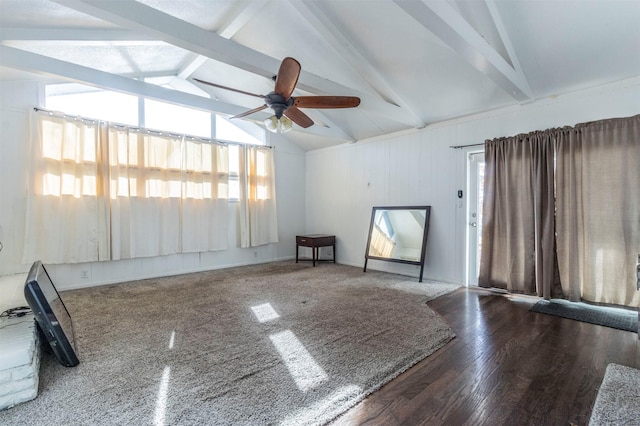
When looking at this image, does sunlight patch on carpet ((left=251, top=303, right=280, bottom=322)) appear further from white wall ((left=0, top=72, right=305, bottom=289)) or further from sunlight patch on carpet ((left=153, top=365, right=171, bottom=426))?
white wall ((left=0, top=72, right=305, bottom=289))

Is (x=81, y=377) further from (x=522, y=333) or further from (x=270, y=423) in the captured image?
(x=522, y=333)

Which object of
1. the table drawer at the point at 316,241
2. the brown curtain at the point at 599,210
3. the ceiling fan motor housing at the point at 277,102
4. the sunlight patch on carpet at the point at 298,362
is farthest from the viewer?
the table drawer at the point at 316,241

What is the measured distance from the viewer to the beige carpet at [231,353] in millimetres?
1667

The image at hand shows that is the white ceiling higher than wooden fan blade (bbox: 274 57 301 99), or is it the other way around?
the white ceiling

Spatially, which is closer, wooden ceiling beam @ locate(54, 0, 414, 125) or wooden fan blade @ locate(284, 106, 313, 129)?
wooden ceiling beam @ locate(54, 0, 414, 125)

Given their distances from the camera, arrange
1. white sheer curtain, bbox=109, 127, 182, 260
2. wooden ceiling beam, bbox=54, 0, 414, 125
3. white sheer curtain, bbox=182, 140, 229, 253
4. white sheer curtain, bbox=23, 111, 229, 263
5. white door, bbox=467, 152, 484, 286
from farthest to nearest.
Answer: white sheer curtain, bbox=182, 140, 229, 253
white sheer curtain, bbox=109, 127, 182, 260
white door, bbox=467, 152, 484, 286
white sheer curtain, bbox=23, 111, 229, 263
wooden ceiling beam, bbox=54, 0, 414, 125

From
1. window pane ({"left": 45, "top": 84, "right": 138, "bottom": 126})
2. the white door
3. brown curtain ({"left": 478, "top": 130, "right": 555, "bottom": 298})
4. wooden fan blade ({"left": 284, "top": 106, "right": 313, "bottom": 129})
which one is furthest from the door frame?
window pane ({"left": 45, "top": 84, "right": 138, "bottom": 126})

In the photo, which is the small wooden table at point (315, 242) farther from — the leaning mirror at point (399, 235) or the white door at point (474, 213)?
the white door at point (474, 213)

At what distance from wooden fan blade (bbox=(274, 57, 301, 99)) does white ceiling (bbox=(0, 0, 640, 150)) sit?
0.47 m

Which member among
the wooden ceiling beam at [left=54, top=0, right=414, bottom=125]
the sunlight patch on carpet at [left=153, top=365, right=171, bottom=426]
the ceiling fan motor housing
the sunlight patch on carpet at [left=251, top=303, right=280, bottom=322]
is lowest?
the sunlight patch on carpet at [left=153, top=365, right=171, bottom=426]

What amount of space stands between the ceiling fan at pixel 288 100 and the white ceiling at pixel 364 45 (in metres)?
0.39

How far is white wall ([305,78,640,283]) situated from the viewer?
347 cm

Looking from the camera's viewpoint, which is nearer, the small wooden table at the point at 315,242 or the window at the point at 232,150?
the window at the point at 232,150

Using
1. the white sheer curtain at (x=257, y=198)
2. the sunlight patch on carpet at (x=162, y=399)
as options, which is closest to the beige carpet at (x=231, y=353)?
the sunlight patch on carpet at (x=162, y=399)
